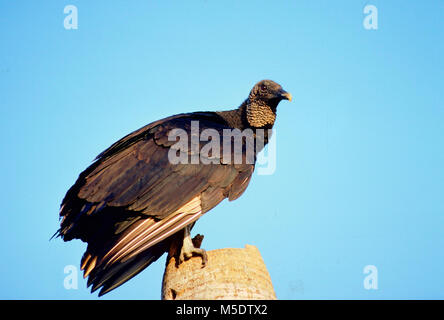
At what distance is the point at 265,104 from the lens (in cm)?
521

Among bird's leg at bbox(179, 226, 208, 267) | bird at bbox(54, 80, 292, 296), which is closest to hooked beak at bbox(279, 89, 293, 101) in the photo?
bird at bbox(54, 80, 292, 296)

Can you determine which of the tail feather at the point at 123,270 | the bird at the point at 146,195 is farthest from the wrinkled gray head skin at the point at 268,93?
the tail feather at the point at 123,270

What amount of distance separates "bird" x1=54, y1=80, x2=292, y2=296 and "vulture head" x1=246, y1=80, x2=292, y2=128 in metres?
0.55

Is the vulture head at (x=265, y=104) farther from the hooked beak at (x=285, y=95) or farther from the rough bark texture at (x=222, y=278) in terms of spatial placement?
the rough bark texture at (x=222, y=278)

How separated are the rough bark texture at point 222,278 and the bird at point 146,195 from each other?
11cm

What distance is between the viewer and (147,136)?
436 centimetres

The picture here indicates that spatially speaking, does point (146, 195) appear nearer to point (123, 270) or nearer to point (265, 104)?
point (123, 270)

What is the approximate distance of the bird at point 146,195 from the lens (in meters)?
3.74

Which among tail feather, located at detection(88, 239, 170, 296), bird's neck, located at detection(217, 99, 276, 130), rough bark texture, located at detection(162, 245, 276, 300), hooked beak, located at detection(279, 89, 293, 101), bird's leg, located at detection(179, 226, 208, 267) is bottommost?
tail feather, located at detection(88, 239, 170, 296)

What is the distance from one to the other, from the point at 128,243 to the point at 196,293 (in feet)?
2.23

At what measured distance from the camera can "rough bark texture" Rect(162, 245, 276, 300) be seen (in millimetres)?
3125

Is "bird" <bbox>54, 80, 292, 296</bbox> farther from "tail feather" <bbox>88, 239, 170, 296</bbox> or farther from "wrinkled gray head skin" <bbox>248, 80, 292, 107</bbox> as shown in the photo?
"wrinkled gray head skin" <bbox>248, 80, 292, 107</bbox>
